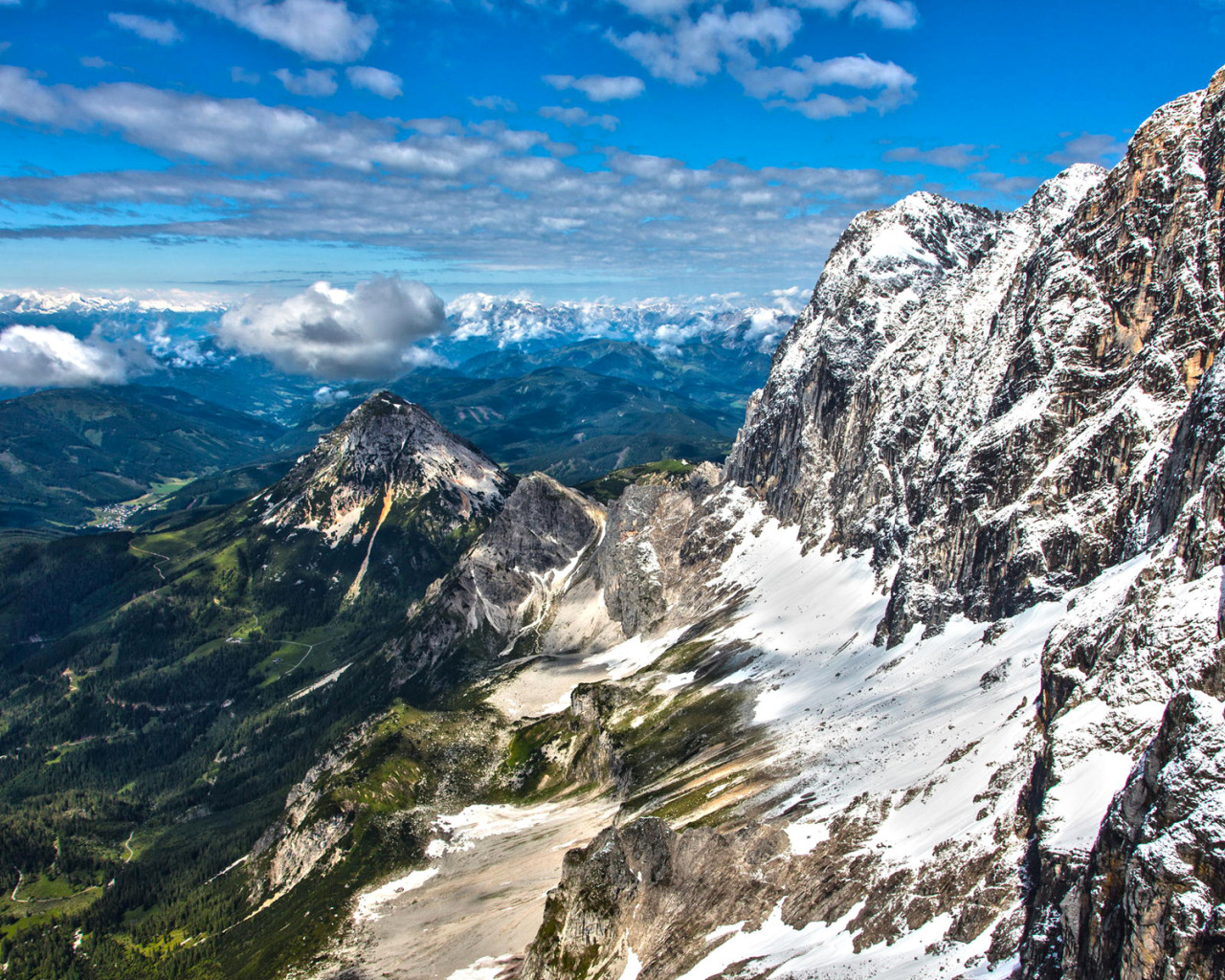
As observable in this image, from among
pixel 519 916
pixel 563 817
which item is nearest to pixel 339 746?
pixel 563 817

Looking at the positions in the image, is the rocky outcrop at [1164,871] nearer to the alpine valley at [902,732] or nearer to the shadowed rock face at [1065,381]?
the alpine valley at [902,732]

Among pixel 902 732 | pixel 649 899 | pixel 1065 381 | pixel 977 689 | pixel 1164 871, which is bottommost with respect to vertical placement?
pixel 649 899

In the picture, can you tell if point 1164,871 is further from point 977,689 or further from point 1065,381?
point 1065,381

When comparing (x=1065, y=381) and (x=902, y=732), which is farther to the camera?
(x=1065, y=381)

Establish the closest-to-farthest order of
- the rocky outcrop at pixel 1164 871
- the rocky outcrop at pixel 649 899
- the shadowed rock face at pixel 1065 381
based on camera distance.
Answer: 1. the rocky outcrop at pixel 1164 871
2. the rocky outcrop at pixel 649 899
3. the shadowed rock face at pixel 1065 381

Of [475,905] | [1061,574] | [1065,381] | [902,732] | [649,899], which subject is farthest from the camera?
[475,905]

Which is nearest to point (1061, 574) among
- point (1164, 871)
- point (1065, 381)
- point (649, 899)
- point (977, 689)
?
point (977, 689)

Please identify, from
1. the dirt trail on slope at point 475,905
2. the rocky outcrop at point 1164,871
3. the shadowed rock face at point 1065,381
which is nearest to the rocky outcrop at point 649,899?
the dirt trail on slope at point 475,905

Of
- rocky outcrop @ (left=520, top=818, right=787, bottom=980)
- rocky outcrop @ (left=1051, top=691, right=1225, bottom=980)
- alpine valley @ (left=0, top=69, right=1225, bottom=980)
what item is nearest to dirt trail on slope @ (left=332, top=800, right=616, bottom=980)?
alpine valley @ (left=0, top=69, right=1225, bottom=980)

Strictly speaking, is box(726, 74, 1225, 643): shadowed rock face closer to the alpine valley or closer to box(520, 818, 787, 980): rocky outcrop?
the alpine valley

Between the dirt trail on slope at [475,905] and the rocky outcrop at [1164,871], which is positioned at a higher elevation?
the rocky outcrop at [1164,871]

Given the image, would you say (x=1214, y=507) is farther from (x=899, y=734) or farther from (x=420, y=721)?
(x=420, y=721)
